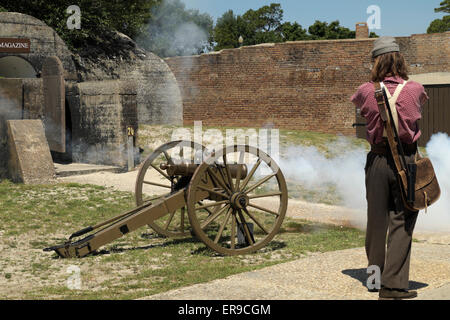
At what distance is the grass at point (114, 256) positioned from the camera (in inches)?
208

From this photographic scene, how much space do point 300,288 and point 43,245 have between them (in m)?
3.62

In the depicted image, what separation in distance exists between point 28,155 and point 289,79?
12219mm

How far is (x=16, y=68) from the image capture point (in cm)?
1766

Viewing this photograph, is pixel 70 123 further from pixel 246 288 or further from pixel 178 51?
pixel 178 51

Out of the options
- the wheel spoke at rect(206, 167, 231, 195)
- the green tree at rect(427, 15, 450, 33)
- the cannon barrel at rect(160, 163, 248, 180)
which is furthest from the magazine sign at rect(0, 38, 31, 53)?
the green tree at rect(427, 15, 450, 33)

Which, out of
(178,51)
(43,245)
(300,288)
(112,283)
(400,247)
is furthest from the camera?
(178,51)

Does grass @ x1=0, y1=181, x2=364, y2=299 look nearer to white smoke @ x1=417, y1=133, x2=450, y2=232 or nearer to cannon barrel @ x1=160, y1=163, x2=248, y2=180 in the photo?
cannon barrel @ x1=160, y1=163, x2=248, y2=180

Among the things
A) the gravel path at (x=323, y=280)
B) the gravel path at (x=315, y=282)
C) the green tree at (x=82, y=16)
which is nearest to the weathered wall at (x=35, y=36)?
the green tree at (x=82, y=16)

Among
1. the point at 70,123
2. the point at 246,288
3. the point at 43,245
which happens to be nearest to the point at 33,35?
the point at 70,123

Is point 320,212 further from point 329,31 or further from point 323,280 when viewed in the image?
point 329,31

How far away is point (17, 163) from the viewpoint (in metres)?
12.2

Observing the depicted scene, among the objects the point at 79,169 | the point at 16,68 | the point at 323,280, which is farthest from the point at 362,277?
the point at 16,68

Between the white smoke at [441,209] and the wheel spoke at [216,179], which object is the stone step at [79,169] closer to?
the white smoke at [441,209]

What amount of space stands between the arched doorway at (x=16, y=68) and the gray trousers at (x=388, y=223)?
14035 mm
